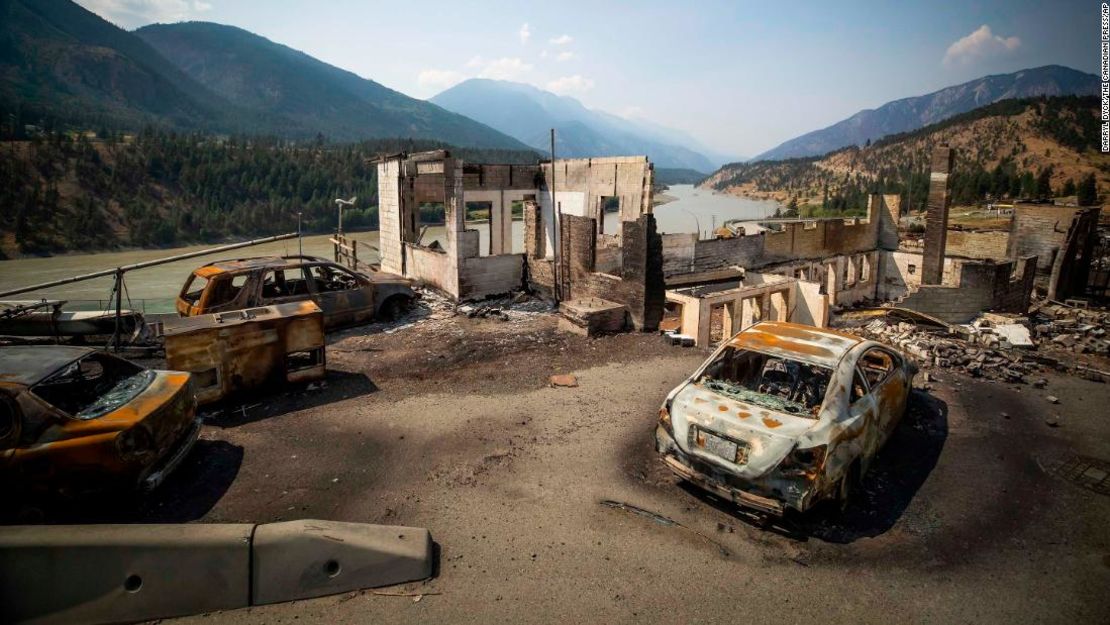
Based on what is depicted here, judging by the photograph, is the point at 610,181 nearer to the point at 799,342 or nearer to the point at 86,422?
the point at 799,342

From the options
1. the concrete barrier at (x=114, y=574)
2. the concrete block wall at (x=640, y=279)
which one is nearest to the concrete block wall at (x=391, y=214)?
the concrete block wall at (x=640, y=279)

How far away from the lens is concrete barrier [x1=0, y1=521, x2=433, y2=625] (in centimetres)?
387

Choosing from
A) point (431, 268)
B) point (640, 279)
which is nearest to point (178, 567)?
point (640, 279)

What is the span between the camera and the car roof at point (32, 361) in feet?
15.7

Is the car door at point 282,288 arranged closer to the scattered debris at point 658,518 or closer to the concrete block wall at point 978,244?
the scattered debris at point 658,518

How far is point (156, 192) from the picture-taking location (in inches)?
1617

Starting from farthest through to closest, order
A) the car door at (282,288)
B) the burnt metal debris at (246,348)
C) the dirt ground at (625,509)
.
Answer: the car door at (282,288) → the burnt metal debris at (246,348) → the dirt ground at (625,509)

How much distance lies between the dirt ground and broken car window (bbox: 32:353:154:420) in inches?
37.6

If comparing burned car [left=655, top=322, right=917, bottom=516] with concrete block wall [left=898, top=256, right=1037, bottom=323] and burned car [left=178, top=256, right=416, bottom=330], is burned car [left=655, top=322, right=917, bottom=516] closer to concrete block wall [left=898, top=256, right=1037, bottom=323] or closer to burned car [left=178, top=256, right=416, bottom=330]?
burned car [left=178, top=256, right=416, bottom=330]

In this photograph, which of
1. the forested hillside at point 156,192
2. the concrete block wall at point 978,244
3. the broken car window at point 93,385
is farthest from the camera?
the forested hillside at point 156,192

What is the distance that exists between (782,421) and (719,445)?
57cm

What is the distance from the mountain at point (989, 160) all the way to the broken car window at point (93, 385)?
4145 cm

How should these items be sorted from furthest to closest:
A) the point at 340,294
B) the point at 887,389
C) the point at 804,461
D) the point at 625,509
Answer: the point at 340,294
the point at 887,389
the point at 625,509
the point at 804,461

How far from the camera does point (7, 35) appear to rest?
4948 inches
